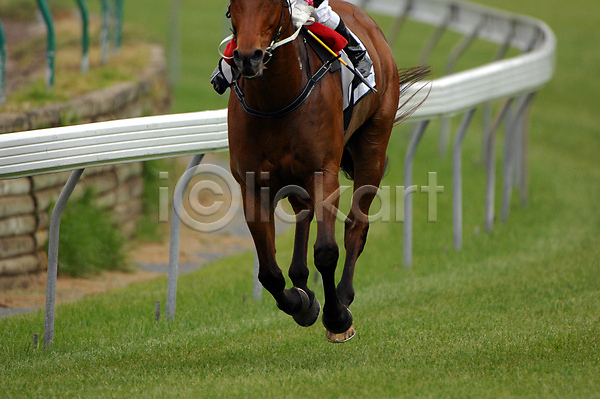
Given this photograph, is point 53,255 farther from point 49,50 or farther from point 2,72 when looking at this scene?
point 49,50

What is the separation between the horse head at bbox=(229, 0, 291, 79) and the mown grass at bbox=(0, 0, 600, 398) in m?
1.51

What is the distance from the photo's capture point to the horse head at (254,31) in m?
3.80

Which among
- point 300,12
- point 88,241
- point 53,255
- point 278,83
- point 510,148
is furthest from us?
point 510,148

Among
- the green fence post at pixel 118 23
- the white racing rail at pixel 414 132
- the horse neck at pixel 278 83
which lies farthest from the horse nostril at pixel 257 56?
the green fence post at pixel 118 23

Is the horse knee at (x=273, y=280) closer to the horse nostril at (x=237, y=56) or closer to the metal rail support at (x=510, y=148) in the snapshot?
the horse nostril at (x=237, y=56)

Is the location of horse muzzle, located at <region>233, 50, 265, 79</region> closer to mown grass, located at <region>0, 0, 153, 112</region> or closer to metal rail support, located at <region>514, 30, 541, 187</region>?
mown grass, located at <region>0, 0, 153, 112</region>

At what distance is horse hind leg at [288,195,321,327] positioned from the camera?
4.82 metres

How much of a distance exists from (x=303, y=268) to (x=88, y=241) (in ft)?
10.4

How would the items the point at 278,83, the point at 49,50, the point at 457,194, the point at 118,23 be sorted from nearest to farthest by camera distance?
the point at 278,83 → the point at 457,194 → the point at 49,50 → the point at 118,23

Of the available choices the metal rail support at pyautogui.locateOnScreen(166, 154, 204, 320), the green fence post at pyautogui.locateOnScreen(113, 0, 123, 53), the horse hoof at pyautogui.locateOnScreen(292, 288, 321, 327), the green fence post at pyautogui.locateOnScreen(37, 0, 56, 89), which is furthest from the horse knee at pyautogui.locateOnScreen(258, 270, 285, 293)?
the green fence post at pyautogui.locateOnScreen(113, 0, 123, 53)

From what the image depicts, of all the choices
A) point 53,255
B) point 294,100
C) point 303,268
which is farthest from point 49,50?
point 294,100

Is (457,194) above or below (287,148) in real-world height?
below

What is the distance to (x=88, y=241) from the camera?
7.57 meters

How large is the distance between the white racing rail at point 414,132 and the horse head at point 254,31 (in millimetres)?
1355
